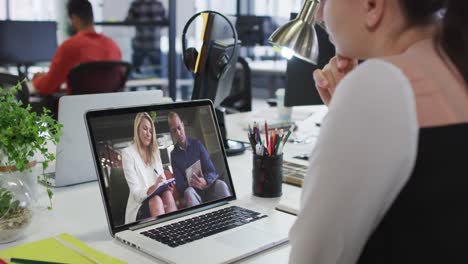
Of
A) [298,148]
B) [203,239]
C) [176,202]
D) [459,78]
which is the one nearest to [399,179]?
[459,78]

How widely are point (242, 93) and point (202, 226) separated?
90.5 inches

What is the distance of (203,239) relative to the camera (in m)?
1.02

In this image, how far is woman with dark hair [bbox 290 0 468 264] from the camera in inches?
24.7

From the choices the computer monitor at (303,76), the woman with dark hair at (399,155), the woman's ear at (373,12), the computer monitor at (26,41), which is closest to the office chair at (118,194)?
the woman with dark hair at (399,155)

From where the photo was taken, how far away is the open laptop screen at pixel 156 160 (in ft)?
3.54

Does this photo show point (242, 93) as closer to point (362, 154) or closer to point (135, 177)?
point (135, 177)

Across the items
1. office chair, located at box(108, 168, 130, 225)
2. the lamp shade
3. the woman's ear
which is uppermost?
the woman's ear

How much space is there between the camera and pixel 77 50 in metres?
3.71

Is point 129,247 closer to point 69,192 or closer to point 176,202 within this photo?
point 176,202

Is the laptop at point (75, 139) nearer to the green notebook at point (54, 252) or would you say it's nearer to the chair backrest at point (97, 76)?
the green notebook at point (54, 252)

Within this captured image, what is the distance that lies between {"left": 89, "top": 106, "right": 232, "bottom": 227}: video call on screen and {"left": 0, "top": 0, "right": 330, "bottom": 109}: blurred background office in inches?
89.8

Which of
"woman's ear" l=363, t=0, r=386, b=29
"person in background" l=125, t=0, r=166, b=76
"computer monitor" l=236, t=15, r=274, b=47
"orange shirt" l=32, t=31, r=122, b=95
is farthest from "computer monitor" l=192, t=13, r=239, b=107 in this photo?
"person in background" l=125, t=0, r=166, b=76

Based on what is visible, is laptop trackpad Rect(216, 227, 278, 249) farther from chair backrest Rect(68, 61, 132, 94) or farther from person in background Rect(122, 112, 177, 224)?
chair backrest Rect(68, 61, 132, 94)

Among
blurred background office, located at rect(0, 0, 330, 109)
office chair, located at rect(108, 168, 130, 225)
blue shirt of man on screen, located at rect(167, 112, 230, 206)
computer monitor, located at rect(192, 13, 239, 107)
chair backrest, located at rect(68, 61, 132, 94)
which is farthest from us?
blurred background office, located at rect(0, 0, 330, 109)
